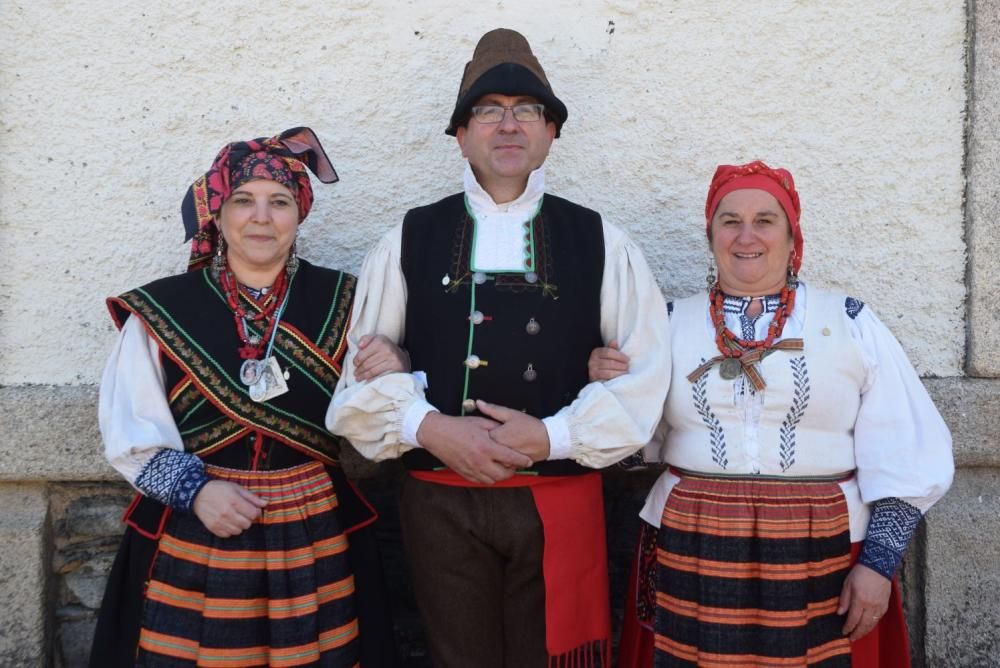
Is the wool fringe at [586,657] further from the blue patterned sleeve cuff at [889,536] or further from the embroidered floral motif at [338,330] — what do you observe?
the embroidered floral motif at [338,330]

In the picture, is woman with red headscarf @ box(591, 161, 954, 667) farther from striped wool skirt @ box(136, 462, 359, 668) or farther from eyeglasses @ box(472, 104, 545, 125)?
striped wool skirt @ box(136, 462, 359, 668)

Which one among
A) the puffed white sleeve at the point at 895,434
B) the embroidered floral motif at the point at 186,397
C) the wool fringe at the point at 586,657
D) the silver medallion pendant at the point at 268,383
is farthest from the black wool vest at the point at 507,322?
the puffed white sleeve at the point at 895,434

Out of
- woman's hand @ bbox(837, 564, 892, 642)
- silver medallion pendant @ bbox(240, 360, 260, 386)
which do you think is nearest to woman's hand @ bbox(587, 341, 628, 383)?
woman's hand @ bbox(837, 564, 892, 642)

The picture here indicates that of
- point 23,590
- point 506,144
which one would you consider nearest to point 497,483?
point 506,144

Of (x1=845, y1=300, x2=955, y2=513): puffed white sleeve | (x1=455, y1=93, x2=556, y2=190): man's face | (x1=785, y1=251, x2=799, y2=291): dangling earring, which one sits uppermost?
(x1=455, y1=93, x2=556, y2=190): man's face

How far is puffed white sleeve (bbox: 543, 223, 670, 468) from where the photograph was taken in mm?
2221

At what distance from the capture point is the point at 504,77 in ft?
7.89

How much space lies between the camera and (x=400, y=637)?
3.01 meters

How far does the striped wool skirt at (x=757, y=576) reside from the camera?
2.21m

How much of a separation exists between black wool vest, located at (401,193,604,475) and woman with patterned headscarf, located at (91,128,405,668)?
0.14 m

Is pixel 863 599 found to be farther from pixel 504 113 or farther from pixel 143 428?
pixel 143 428

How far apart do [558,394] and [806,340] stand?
0.66 meters

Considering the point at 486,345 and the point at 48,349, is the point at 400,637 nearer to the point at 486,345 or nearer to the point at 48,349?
the point at 486,345

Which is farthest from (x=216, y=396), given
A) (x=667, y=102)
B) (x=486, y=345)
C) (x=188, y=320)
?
(x=667, y=102)
